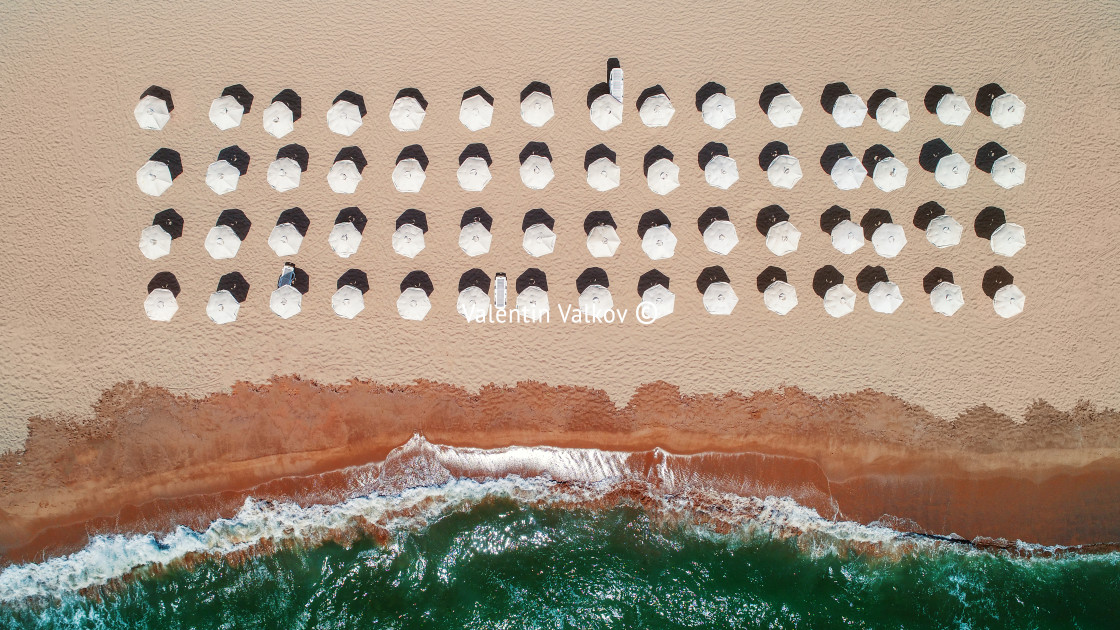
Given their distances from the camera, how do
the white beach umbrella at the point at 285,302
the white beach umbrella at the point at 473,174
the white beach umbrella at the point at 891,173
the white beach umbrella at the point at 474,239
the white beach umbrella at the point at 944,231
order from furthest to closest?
the white beach umbrella at the point at 473,174 → the white beach umbrella at the point at 891,173 → the white beach umbrella at the point at 474,239 → the white beach umbrella at the point at 944,231 → the white beach umbrella at the point at 285,302

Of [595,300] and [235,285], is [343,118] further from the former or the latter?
[595,300]

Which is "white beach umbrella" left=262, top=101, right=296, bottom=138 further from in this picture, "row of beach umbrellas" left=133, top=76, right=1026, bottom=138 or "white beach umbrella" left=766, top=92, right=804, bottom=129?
"white beach umbrella" left=766, top=92, right=804, bottom=129

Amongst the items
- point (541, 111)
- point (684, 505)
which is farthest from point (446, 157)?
point (684, 505)

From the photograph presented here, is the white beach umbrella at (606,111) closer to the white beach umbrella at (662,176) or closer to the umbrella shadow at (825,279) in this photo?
the white beach umbrella at (662,176)

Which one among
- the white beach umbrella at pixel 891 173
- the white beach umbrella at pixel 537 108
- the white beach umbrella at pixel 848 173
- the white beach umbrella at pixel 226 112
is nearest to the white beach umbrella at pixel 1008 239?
the white beach umbrella at pixel 891 173

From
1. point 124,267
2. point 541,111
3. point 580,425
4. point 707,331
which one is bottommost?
point 580,425

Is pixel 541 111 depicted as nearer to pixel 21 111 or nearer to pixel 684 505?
pixel 684 505

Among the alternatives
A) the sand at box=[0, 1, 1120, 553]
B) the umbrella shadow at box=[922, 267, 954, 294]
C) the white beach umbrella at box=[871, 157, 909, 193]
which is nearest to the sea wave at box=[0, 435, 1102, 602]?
the sand at box=[0, 1, 1120, 553]

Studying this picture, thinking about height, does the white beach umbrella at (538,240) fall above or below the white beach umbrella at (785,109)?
below
